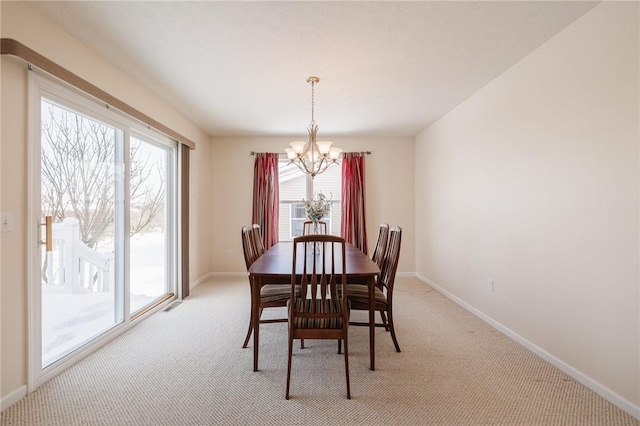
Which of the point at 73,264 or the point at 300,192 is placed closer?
the point at 73,264

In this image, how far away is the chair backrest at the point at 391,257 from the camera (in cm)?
247

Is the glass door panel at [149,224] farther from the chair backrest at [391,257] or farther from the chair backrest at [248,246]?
the chair backrest at [391,257]

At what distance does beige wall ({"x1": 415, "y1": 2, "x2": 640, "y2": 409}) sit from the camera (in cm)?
175

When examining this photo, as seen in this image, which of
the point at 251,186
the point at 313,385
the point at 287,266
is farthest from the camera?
the point at 251,186

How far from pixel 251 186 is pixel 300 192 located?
2.78 feet

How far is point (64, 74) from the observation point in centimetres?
206

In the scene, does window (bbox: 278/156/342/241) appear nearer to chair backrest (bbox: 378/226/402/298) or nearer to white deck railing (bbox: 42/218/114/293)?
chair backrest (bbox: 378/226/402/298)

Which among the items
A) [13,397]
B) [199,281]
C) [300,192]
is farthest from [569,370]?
[199,281]

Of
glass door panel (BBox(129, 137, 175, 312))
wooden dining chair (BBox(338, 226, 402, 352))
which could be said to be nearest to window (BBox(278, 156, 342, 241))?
glass door panel (BBox(129, 137, 175, 312))

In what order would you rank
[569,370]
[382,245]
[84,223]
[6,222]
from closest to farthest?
[6,222], [569,370], [84,223], [382,245]

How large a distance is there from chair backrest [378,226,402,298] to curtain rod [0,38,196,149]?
2658mm

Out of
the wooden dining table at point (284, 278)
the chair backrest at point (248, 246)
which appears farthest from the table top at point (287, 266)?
the chair backrest at point (248, 246)

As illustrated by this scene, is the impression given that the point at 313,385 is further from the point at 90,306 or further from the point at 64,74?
the point at 64,74

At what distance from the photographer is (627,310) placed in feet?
5.72
